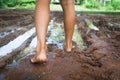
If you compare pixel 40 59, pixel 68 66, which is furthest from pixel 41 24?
pixel 68 66

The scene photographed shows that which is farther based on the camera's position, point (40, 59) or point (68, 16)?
point (68, 16)

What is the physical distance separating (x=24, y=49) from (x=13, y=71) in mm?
870

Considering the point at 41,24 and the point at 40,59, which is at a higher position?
the point at 41,24

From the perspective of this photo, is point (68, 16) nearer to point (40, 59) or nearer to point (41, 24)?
point (41, 24)

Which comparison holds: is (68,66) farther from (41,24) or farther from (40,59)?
(41,24)

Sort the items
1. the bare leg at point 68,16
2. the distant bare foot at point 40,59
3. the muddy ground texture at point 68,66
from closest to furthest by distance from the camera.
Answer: the muddy ground texture at point 68,66 < the distant bare foot at point 40,59 < the bare leg at point 68,16

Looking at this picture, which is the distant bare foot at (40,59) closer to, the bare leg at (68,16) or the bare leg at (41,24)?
the bare leg at (41,24)

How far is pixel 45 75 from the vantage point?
2.19 metres

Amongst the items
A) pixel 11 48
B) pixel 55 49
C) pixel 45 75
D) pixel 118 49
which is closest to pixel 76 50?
pixel 55 49

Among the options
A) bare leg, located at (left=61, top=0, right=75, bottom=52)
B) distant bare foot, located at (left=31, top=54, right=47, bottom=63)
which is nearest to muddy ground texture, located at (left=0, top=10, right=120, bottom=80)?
distant bare foot, located at (left=31, top=54, right=47, bottom=63)

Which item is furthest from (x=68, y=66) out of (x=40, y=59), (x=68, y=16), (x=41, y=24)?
(x=68, y=16)

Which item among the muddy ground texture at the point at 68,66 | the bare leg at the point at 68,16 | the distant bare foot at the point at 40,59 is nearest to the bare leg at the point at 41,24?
the distant bare foot at the point at 40,59

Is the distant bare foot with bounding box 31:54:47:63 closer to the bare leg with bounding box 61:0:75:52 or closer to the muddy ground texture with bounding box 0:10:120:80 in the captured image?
the muddy ground texture with bounding box 0:10:120:80

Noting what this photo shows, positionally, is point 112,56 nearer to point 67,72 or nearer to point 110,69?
point 110,69
